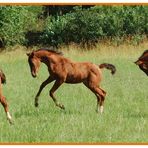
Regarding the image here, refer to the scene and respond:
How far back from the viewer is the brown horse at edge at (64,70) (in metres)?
12.4

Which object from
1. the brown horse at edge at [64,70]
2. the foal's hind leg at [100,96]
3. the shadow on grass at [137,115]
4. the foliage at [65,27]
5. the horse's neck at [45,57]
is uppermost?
the foliage at [65,27]

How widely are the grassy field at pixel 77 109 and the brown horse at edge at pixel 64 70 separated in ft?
0.66

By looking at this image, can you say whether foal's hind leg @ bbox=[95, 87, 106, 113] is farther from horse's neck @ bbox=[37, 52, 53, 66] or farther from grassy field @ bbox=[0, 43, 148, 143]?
horse's neck @ bbox=[37, 52, 53, 66]

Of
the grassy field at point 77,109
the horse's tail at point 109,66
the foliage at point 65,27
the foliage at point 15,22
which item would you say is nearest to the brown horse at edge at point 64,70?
the horse's tail at point 109,66

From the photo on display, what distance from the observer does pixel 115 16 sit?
51.2 feet

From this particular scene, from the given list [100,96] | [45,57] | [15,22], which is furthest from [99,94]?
[15,22]

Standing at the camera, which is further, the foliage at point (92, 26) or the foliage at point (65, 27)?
the foliage at point (92, 26)

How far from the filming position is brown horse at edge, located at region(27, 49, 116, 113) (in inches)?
486

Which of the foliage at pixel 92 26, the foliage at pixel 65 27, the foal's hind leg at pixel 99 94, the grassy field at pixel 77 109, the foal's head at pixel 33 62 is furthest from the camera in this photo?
the foliage at pixel 92 26

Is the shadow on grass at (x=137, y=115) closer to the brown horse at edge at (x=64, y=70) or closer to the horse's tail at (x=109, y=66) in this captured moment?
the brown horse at edge at (x=64, y=70)

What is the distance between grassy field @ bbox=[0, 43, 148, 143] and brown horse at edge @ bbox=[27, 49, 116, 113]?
0.66ft

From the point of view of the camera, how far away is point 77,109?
12828mm

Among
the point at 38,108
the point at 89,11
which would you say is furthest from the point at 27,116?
the point at 89,11

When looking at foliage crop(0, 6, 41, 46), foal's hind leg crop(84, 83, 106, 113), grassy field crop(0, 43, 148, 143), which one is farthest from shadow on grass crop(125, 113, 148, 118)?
foliage crop(0, 6, 41, 46)
